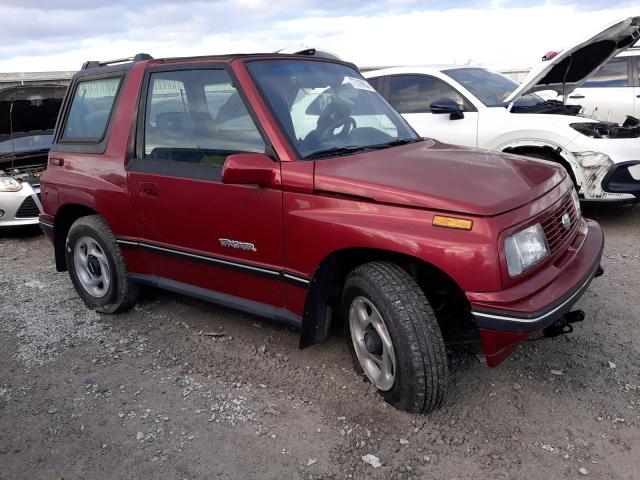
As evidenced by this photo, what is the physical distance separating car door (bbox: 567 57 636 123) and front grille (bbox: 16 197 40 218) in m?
7.73

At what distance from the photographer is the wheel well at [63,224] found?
443 centimetres

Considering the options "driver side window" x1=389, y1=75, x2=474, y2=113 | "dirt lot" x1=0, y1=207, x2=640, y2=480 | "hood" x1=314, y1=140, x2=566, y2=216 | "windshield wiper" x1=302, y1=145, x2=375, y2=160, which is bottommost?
"dirt lot" x1=0, y1=207, x2=640, y2=480

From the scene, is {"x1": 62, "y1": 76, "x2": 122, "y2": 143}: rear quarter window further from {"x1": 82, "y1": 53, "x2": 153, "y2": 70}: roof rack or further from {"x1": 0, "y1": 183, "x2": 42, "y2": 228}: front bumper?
{"x1": 0, "y1": 183, "x2": 42, "y2": 228}: front bumper

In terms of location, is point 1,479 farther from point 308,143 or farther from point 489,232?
Answer: point 489,232

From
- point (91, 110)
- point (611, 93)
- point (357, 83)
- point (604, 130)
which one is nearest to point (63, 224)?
point (91, 110)

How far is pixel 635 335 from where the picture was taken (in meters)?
3.50

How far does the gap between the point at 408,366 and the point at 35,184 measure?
6222 millimetres

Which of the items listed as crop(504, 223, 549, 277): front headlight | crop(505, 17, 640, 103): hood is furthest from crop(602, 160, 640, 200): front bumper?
crop(504, 223, 549, 277): front headlight

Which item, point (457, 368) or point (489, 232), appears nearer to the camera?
point (489, 232)

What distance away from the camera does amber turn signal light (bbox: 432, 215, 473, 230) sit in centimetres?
245

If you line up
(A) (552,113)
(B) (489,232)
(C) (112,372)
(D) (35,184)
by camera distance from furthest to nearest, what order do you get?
(D) (35,184), (A) (552,113), (C) (112,372), (B) (489,232)

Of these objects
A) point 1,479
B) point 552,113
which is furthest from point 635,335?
point 1,479

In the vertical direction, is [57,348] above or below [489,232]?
below

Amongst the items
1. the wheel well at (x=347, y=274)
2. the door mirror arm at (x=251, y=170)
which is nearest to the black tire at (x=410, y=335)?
the wheel well at (x=347, y=274)
